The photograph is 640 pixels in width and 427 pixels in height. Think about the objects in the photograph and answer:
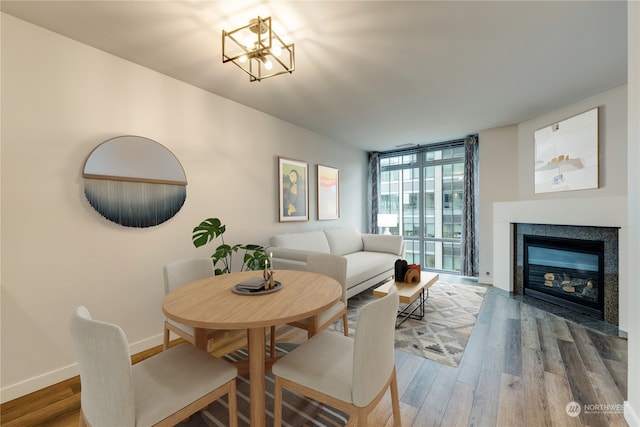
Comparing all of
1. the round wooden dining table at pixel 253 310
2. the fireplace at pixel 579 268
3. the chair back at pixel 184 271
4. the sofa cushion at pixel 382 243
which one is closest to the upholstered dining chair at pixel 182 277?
the chair back at pixel 184 271

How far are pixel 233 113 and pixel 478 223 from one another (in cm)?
427

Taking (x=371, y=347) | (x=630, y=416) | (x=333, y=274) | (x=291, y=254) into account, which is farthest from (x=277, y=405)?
(x=630, y=416)

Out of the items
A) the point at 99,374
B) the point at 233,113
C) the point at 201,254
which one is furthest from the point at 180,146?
the point at 99,374

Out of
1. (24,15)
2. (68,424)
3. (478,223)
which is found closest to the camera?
(68,424)

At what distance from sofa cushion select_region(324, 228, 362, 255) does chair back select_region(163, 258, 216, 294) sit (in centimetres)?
225

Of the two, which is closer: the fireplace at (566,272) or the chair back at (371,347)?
the chair back at (371,347)

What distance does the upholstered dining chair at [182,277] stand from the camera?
5.68ft

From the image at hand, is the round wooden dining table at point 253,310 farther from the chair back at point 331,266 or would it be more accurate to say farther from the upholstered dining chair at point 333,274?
the chair back at point 331,266

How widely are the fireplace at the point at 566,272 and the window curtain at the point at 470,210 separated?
882mm

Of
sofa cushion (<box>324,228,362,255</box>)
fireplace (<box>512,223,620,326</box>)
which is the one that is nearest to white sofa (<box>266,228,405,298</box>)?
sofa cushion (<box>324,228,362,255</box>)

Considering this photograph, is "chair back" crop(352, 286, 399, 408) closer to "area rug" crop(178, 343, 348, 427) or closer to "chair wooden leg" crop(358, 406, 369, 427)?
"chair wooden leg" crop(358, 406, 369, 427)

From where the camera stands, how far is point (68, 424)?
5.00ft

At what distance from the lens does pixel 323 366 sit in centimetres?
124

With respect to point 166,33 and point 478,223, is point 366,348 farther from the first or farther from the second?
point 478,223
